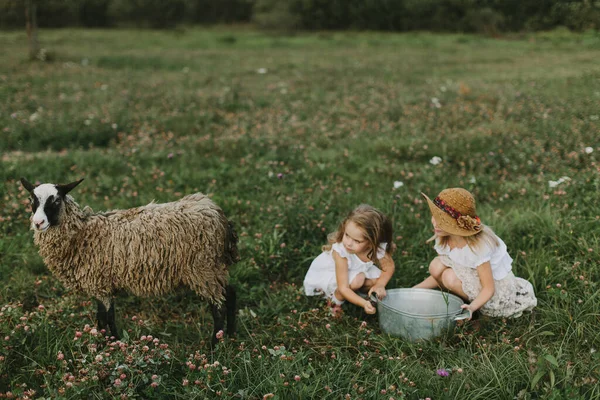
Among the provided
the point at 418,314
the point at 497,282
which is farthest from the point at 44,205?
the point at 497,282

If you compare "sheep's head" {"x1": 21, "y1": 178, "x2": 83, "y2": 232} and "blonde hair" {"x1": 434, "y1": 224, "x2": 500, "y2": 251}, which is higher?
"sheep's head" {"x1": 21, "y1": 178, "x2": 83, "y2": 232}

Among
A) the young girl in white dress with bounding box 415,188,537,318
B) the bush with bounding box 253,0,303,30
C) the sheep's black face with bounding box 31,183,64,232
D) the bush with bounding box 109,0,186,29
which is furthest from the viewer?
the bush with bounding box 109,0,186,29

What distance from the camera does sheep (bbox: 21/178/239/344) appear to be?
3625 millimetres

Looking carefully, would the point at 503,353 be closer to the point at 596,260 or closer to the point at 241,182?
the point at 596,260

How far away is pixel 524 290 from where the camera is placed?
13.0ft

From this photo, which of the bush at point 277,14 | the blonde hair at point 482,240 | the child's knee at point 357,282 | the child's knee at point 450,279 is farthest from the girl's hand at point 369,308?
the bush at point 277,14

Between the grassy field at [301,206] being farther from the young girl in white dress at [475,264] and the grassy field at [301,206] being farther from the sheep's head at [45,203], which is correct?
the sheep's head at [45,203]

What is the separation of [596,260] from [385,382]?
8.07 feet

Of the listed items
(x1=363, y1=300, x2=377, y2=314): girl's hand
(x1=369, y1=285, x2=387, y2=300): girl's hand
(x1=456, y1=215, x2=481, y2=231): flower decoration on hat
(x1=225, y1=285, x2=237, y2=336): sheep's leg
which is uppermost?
(x1=456, y1=215, x2=481, y2=231): flower decoration on hat

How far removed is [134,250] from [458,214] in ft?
8.04

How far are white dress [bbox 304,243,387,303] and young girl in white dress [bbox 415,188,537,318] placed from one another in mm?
624

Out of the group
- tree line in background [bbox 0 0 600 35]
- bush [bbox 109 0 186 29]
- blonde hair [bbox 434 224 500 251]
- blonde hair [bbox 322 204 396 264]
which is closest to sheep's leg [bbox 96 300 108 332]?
blonde hair [bbox 322 204 396 264]

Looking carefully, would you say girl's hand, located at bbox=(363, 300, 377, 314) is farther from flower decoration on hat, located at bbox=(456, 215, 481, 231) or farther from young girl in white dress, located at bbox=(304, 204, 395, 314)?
flower decoration on hat, located at bbox=(456, 215, 481, 231)

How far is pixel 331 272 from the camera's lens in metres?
4.38
